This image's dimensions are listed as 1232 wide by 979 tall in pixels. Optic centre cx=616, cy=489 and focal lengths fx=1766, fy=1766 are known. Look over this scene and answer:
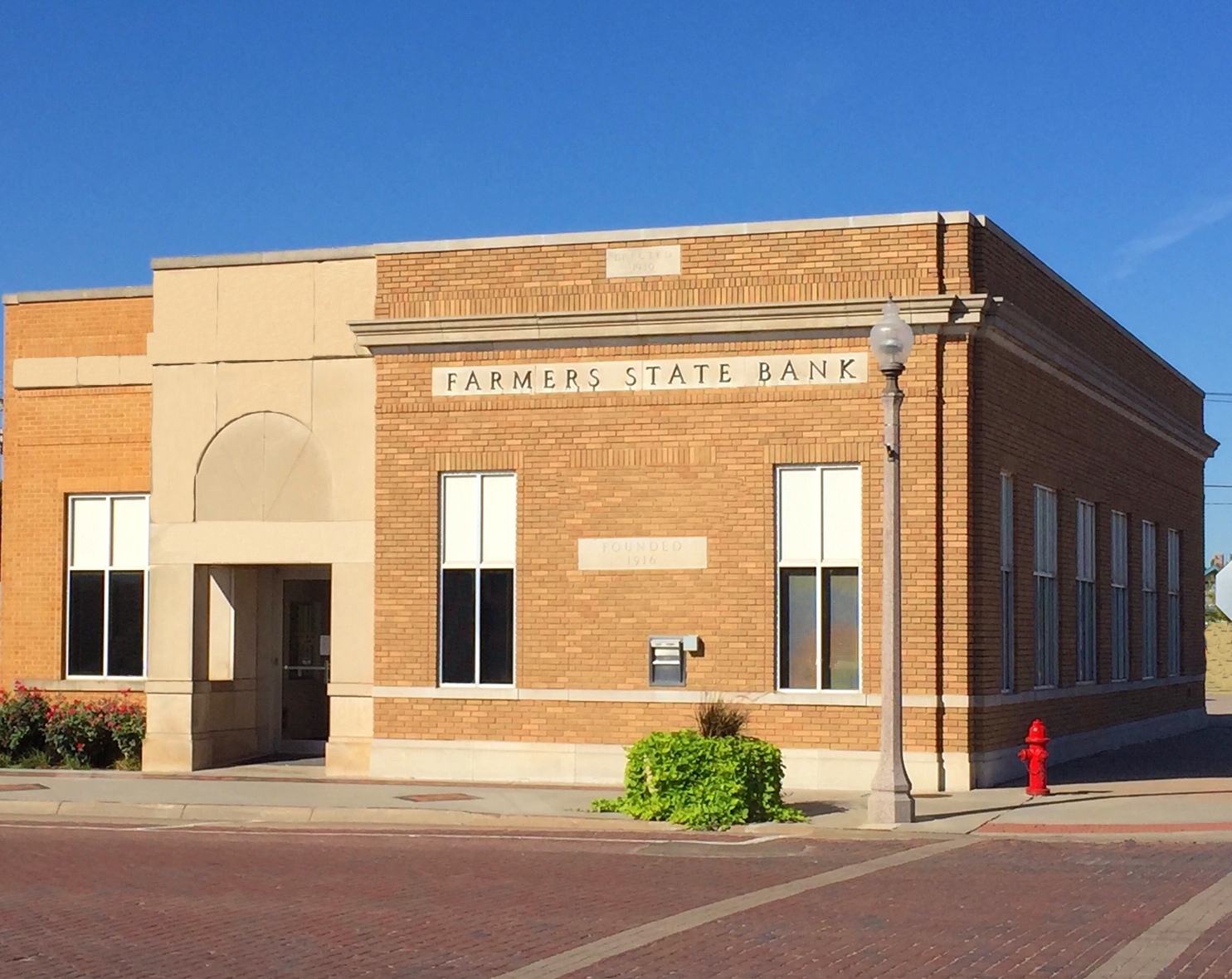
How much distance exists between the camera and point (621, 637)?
21.4 metres

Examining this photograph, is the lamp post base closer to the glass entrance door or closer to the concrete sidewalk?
the concrete sidewalk

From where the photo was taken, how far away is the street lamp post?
17.3 m

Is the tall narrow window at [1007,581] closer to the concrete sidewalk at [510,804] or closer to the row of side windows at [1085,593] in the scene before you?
the row of side windows at [1085,593]

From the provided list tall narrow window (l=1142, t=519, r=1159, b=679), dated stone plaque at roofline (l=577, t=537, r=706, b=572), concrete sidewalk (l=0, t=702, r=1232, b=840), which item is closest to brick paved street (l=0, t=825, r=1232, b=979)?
concrete sidewalk (l=0, t=702, r=1232, b=840)

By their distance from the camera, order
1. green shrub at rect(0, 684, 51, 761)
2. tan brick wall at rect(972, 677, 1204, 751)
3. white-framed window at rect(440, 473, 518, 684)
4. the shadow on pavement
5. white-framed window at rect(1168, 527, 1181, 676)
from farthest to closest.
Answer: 1. white-framed window at rect(1168, 527, 1181, 676)
2. green shrub at rect(0, 684, 51, 761)
3. the shadow on pavement
4. white-framed window at rect(440, 473, 518, 684)
5. tan brick wall at rect(972, 677, 1204, 751)

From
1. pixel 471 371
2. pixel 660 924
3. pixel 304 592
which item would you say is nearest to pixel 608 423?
pixel 471 371

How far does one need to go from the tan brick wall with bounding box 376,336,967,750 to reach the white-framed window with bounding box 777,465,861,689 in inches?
7.9

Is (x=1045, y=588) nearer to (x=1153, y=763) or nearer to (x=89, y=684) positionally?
(x=1153, y=763)

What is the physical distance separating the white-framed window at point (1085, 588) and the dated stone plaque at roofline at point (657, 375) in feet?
21.4

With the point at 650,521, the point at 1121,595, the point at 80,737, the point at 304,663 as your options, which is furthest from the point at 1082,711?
the point at 80,737

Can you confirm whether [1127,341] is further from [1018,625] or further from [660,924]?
[660,924]

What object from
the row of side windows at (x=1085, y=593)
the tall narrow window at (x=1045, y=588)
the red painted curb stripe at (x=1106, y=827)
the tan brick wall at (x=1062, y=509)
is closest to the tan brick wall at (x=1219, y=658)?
the row of side windows at (x=1085, y=593)

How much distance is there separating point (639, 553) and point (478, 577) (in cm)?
215

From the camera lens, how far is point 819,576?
2100cm
